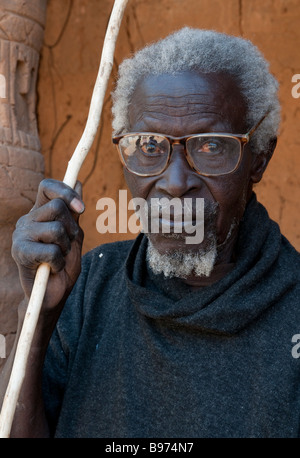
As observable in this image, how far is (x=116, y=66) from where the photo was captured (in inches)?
145

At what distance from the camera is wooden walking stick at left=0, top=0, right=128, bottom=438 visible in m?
1.57

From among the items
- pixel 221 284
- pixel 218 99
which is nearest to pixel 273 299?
pixel 221 284

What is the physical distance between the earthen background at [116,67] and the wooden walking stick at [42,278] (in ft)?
5.45

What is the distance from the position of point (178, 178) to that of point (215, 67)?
1.25 feet

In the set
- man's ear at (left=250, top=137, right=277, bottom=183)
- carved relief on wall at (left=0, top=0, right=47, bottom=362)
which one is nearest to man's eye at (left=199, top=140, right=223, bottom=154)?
man's ear at (left=250, top=137, right=277, bottom=183)

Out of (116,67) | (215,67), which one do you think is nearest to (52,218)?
(215,67)

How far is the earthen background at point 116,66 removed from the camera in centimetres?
331

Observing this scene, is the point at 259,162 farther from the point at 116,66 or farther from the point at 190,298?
the point at 116,66

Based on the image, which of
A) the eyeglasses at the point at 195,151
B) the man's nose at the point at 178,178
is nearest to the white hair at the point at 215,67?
the eyeglasses at the point at 195,151

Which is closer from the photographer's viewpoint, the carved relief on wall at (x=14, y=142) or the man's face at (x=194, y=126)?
the man's face at (x=194, y=126)

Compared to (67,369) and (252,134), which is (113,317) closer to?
(67,369)

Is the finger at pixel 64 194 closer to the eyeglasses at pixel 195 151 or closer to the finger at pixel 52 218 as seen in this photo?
the finger at pixel 52 218

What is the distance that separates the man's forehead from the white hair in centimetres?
3
